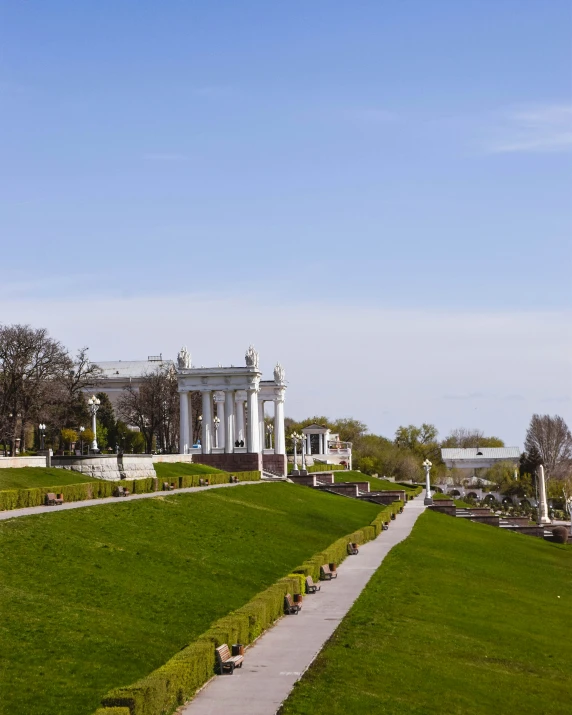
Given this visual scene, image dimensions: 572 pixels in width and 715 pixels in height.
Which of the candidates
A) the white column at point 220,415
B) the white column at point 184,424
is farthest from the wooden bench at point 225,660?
the white column at point 220,415

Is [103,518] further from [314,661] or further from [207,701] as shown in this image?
[207,701]

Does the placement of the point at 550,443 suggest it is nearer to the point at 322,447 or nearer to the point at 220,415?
the point at 322,447

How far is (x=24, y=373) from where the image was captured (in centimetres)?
7975

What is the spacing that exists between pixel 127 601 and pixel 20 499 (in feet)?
44.2

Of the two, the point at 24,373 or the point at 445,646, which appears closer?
the point at 445,646

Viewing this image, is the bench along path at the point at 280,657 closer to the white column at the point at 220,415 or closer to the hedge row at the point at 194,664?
the hedge row at the point at 194,664

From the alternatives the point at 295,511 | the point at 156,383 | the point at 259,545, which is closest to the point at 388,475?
the point at 156,383

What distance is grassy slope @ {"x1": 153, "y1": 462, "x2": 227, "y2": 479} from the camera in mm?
70750

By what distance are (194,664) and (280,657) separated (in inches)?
132

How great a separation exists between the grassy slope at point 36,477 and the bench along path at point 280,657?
57.6 ft

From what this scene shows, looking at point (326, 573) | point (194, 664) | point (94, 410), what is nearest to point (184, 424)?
point (94, 410)

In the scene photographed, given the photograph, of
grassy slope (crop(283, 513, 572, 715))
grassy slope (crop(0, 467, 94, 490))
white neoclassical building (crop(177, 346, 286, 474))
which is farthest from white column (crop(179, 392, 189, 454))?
grassy slope (crop(283, 513, 572, 715))

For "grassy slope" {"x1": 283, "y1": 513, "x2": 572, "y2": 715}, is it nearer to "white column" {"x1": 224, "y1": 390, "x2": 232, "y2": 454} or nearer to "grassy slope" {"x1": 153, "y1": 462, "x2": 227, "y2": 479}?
"grassy slope" {"x1": 153, "y1": 462, "x2": 227, "y2": 479}

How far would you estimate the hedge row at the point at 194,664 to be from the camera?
1630cm
